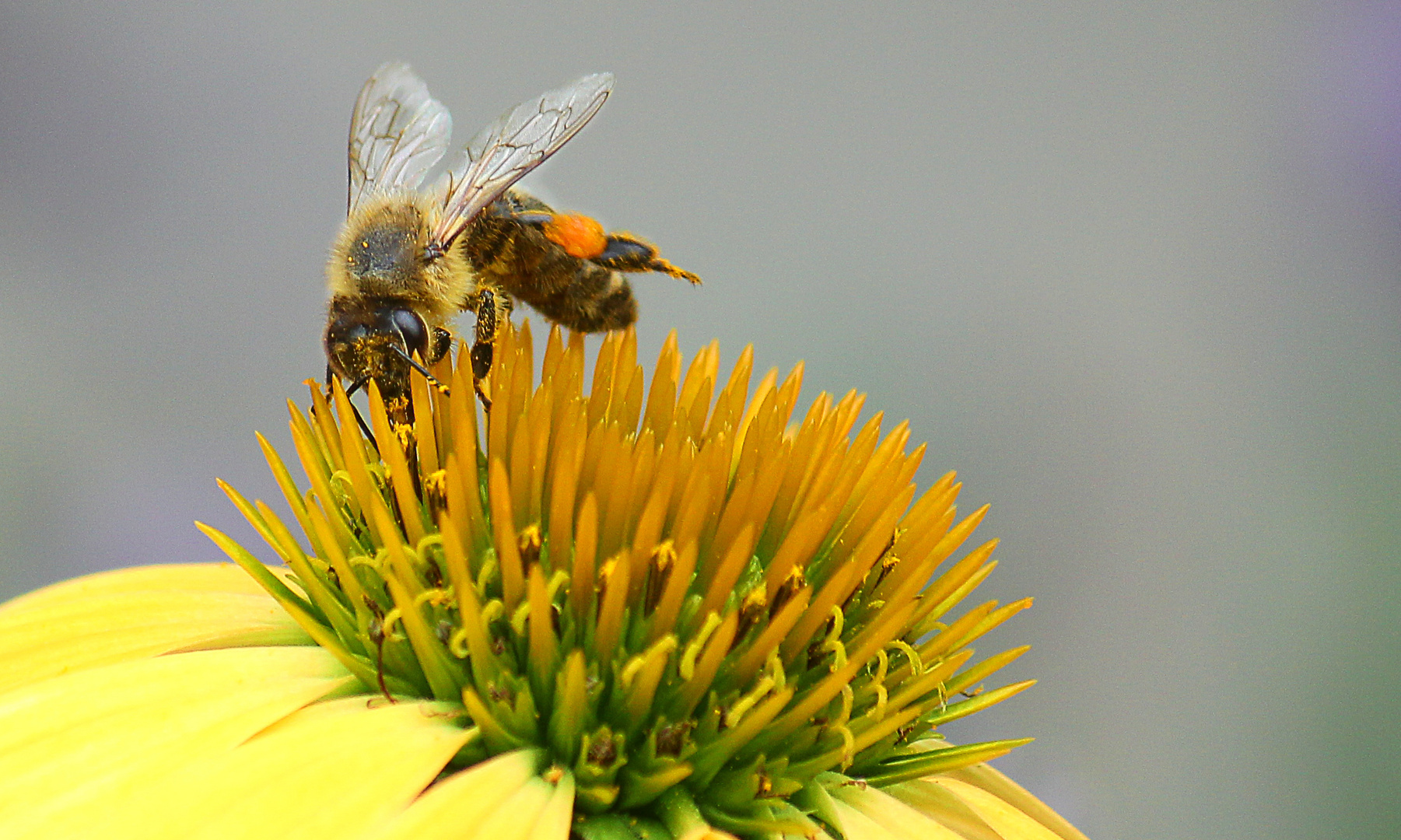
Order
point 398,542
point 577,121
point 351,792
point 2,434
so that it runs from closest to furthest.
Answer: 1. point 351,792
2. point 398,542
3. point 577,121
4. point 2,434

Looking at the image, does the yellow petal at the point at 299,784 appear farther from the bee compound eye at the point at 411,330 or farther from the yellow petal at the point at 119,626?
the bee compound eye at the point at 411,330

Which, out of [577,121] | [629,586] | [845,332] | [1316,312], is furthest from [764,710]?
[1316,312]

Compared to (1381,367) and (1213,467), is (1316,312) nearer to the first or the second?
(1381,367)

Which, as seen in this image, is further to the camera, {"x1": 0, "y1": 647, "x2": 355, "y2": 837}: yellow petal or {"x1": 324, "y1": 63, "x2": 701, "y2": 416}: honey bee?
{"x1": 324, "y1": 63, "x2": 701, "y2": 416}: honey bee

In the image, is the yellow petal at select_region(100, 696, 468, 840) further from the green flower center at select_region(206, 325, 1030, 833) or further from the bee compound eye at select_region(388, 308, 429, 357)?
the bee compound eye at select_region(388, 308, 429, 357)

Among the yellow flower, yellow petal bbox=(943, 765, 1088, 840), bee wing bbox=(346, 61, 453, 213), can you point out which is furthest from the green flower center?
bee wing bbox=(346, 61, 453, 213)

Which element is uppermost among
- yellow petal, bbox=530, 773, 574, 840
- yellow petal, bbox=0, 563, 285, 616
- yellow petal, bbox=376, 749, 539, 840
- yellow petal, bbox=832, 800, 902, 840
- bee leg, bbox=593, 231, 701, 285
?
bee leg, bbox=593, 231, 701, 285
